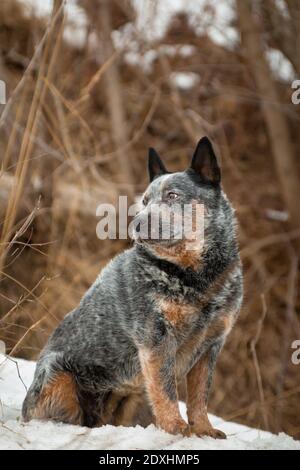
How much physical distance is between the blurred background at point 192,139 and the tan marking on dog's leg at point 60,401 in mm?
3656

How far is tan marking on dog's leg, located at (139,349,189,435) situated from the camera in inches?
138

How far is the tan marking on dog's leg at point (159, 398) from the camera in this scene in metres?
3.52

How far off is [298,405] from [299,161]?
3472 millimetres

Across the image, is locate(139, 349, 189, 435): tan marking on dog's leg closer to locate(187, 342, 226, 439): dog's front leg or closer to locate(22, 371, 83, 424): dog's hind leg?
locate(187, 342, 226, 439): dog's front leg

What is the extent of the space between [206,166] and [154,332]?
1.11 m

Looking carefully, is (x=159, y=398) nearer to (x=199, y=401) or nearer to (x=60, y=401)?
(x=199, y=401)

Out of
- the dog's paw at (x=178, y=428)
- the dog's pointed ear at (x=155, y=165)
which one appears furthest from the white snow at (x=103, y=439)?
the dog's pointed ear at (x=155, y=165)

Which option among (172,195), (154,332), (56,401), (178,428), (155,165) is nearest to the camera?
(178,428)

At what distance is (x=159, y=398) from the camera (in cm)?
359

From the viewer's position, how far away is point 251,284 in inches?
385

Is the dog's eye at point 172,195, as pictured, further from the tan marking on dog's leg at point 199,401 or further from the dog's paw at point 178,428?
the dog's paw at point 178,428

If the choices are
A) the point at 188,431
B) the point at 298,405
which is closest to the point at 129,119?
the point at 298,405

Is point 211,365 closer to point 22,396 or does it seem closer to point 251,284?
point 22,396

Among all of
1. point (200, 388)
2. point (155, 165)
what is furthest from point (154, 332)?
point (155, 165)
